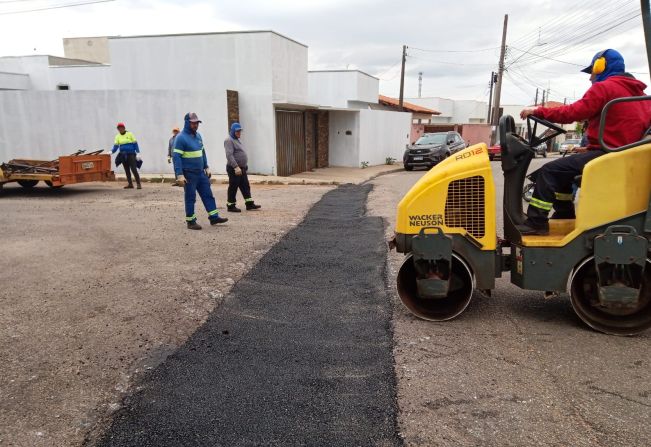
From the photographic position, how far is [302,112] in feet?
64.9

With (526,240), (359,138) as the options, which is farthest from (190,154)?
(359,138)

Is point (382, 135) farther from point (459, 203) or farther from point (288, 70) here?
point (459, 203)

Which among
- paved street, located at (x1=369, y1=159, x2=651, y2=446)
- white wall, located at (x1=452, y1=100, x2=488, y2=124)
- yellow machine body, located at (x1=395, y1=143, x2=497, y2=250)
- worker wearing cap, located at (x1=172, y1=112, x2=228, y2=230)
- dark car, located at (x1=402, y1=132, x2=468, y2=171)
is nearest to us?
paved street, located at (x1=369, y1=159, x2=651, y2=446)

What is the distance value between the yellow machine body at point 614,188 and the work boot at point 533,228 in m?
0.43

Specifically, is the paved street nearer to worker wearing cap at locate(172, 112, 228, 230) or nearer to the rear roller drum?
the rear roller drum

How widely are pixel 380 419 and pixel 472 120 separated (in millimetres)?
67563

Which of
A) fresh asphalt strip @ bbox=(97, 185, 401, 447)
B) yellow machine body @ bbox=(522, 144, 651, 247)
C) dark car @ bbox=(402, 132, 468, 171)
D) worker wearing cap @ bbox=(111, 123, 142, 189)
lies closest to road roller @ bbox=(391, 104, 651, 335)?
yellow machine body @ bbox=(522, 144, 651, 247)

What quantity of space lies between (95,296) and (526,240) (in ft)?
13.5

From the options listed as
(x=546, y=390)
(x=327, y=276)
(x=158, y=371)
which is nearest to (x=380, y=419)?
(x=546, y=390)

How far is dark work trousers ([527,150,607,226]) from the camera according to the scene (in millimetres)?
4164

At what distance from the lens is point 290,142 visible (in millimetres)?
18672

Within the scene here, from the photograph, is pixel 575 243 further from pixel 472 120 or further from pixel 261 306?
pixel 472 120

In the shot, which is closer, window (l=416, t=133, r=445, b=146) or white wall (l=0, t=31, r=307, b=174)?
white wall (l=0, t=31, r=307, b=174)

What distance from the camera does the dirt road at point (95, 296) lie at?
10.3 ft
